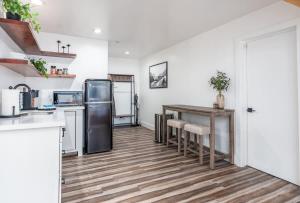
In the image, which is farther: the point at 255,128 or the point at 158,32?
the point at 158,32

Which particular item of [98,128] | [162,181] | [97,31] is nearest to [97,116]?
[98,128]

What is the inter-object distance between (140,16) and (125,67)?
3828 mm

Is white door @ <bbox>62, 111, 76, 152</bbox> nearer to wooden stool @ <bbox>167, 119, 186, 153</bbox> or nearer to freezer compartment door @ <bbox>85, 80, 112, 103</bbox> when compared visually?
freezer compartment door @ <bbox>85, 80, 112, 103</bbox>

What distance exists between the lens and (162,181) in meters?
2.63

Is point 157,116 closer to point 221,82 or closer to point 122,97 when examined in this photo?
point 221,82

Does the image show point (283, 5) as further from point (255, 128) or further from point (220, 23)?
point (255, 128)

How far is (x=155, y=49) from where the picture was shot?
5570 millimetres

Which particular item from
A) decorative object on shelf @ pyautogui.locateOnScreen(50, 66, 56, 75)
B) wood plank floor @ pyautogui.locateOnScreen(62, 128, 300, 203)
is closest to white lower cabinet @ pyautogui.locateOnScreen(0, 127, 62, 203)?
wood plank floor @ pyautogui.locateOnScreen(62, 128, 300, 203)

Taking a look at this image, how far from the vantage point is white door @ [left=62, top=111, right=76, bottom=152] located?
366 centimetres

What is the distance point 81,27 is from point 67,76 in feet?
3.42

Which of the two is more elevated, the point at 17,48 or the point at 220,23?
the point at 220,23

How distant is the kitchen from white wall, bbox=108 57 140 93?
1733 mm

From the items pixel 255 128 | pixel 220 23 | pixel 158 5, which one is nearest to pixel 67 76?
pixel 158 5

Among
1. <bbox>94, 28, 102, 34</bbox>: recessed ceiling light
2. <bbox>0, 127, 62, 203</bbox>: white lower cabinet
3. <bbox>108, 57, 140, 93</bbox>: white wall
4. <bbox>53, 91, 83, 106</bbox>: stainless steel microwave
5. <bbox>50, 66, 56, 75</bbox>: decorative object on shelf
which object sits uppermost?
<bbox>94, 28, 102, 34</bbox>: recessed ceiling light
